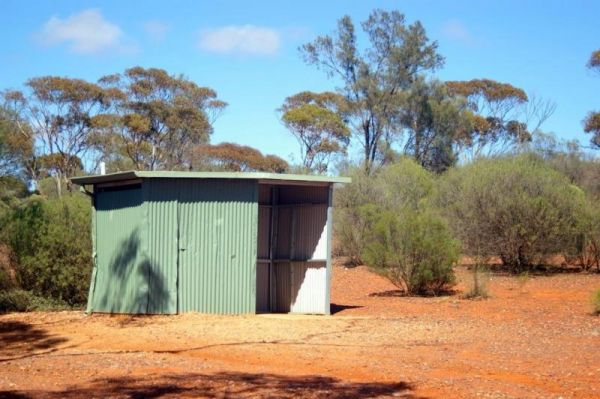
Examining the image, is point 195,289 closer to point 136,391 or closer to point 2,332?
point 2,332

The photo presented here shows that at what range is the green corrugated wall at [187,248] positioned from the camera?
14.3 meters

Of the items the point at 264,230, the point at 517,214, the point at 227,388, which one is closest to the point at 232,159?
the point at 517,214

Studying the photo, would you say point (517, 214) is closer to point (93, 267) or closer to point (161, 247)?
point (161, 247)

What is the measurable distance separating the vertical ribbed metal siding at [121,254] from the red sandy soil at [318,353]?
417 millimetres

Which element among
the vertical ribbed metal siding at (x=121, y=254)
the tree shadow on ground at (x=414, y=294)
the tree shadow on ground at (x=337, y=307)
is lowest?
the tree shadow on ground at (x=337, y=307)

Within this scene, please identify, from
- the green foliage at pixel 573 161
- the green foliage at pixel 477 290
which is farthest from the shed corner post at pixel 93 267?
the green foliage at pixel 573 161

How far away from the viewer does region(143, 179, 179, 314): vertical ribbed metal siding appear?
47.0 ft

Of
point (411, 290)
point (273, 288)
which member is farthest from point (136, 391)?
point (411, 290)

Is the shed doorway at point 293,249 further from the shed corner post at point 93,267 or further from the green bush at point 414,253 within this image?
the green bush at point 414,253

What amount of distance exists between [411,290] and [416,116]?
90.5 ft

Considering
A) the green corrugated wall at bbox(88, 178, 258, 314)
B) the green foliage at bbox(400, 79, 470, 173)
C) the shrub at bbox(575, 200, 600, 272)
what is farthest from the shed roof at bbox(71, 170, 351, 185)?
the green foliage at bbox(400, 79, 470, 173)

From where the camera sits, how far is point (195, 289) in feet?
47.5

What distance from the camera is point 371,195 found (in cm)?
3195

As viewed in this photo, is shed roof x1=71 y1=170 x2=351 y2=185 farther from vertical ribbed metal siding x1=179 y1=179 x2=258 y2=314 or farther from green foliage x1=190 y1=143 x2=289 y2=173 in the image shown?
green foliage x1=190 y1=143 x2=289 y2=173
